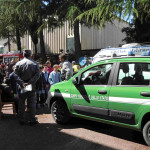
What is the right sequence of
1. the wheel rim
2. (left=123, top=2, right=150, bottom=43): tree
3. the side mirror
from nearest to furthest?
1. the side mirror
2. the wheel rim
3. (left=123, top=2, right=150, bottom=43): tree

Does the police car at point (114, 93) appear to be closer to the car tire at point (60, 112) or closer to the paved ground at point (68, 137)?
the car tire at point (60, 112)

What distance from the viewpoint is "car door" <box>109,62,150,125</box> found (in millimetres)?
3652

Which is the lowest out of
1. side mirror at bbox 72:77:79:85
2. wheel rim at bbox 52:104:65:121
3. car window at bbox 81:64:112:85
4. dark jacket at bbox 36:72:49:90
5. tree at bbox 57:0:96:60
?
wheel rim at bbox 52:104:65:121

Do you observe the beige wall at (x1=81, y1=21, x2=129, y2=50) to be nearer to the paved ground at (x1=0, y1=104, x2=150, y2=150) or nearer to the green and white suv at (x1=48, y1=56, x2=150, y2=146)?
the paved ground at (x1=0, y1=104, x2=150, y2=150)

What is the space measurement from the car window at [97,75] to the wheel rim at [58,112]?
39.9 inches

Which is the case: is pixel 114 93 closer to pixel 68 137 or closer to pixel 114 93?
pixel 114 93

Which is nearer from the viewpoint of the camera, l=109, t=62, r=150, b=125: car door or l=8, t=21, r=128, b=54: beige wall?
l=109, t=62, r=150, b=125: car door

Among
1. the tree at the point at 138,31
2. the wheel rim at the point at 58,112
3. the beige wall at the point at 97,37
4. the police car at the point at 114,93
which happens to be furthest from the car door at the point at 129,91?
the beige wall at the point at 97,37

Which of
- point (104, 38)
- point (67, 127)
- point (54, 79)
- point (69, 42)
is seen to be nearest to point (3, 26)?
point (69, 42)

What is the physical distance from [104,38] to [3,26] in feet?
48.0

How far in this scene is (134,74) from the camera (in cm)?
387

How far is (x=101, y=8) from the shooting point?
8508 millimetres

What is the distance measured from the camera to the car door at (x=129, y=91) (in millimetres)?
3652

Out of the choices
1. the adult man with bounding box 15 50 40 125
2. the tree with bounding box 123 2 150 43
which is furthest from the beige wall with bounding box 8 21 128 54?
the adult man with bounding box 15 50 40 125
